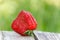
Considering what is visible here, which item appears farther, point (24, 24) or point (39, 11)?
point (39, 11)

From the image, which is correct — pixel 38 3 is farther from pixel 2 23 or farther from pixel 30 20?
pixel 30 20

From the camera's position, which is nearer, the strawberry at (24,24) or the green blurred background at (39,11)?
the strawberry at (24,24)

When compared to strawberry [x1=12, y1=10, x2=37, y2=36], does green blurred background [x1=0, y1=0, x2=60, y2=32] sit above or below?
below

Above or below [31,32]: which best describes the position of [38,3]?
below

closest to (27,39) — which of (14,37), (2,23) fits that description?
(14,37)

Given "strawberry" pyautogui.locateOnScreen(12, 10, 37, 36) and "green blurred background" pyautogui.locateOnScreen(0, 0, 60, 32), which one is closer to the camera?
"strawberry" pyautogui.locateOnScreen(12, 10, 37, 36)

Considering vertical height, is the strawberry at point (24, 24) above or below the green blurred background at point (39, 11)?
above

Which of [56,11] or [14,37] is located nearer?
[14,37]

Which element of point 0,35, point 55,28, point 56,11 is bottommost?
point 55,28
